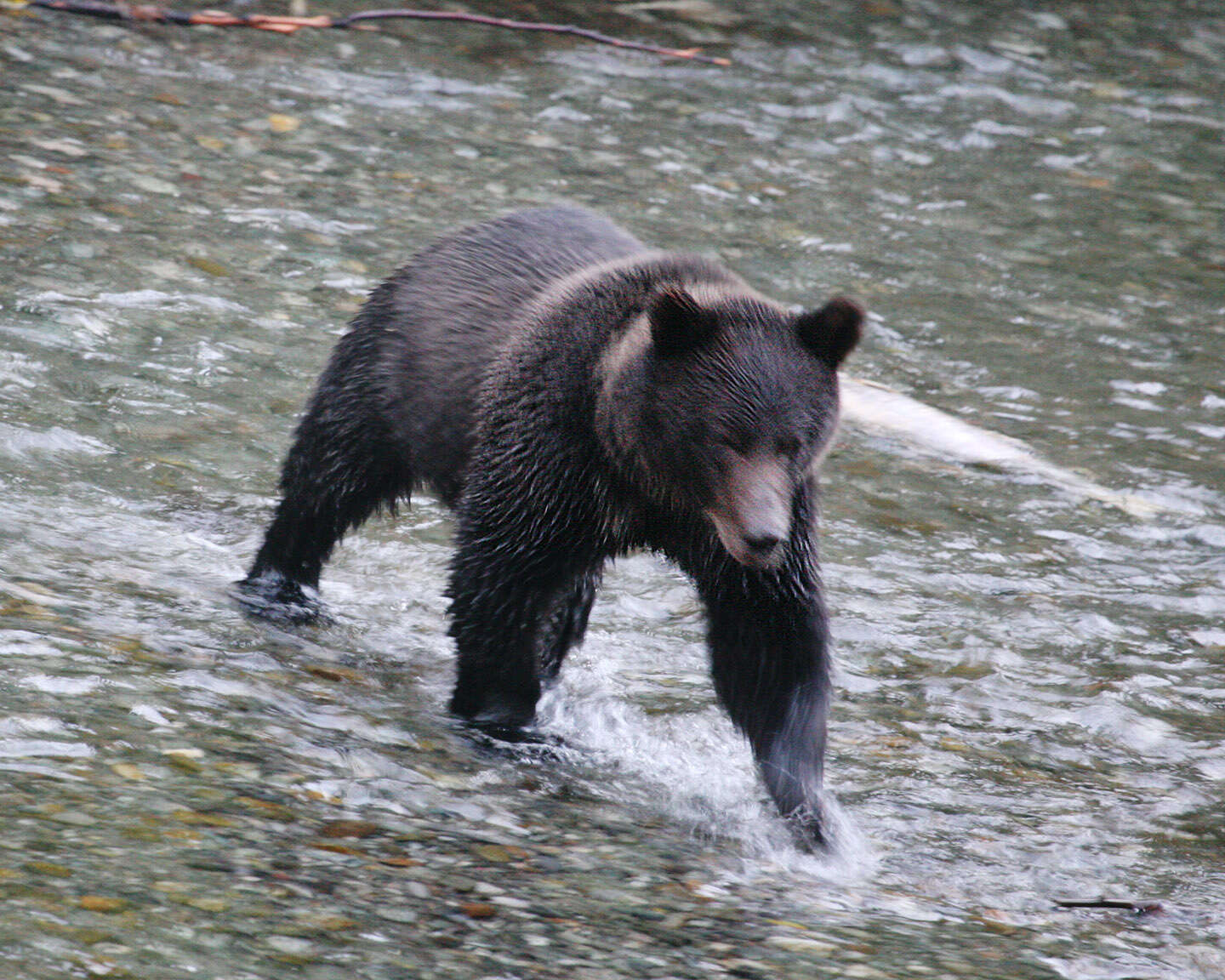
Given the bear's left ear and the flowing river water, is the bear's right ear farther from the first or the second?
the flowing river water

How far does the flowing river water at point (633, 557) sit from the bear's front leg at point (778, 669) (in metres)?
0.17

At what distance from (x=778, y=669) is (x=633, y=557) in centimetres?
236

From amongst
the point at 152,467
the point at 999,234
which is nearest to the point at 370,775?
the point at 152,467

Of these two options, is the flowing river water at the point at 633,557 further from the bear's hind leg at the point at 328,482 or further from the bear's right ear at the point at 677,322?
the bear's right ear at the point at 677,322

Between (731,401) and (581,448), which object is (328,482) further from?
(731,401)

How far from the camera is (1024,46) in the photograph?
15578 millimetres

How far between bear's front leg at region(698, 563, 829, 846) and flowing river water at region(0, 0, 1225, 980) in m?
0.17

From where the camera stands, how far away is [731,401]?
495 cm

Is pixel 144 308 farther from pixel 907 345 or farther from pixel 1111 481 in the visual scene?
pixel 1111 481

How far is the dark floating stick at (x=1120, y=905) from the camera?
4.82 meters

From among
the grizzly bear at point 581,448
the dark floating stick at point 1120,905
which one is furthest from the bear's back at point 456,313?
the dark floating stick at point 1120,905

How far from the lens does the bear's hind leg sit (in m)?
6.39

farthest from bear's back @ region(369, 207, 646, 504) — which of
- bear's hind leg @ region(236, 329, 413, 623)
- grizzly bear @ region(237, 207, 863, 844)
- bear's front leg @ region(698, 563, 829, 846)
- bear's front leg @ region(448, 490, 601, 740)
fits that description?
bear's front leg @ region(698, 563, 829, 846)

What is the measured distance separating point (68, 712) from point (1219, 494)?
6336mm
